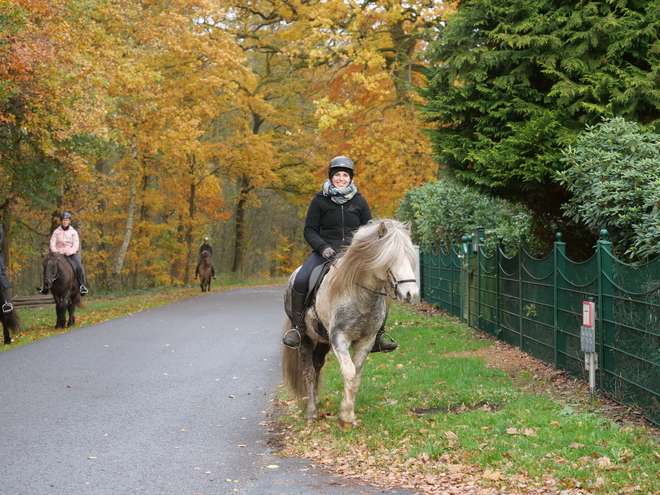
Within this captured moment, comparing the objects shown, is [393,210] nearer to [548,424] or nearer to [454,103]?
[454,103]

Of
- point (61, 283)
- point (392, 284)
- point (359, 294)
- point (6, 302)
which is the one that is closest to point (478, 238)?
point (359, 294)

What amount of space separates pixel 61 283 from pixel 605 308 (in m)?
12.2

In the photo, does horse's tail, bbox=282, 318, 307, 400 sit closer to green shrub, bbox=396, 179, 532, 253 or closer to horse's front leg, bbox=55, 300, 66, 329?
green shrub, bbox=396, 179, 532, 253

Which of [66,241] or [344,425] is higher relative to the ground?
[66,241]

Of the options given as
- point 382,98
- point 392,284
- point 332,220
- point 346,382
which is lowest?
point 346,382

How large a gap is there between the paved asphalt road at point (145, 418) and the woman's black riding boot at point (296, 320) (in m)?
0.93

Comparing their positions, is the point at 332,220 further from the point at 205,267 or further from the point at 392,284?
the point at 205,267

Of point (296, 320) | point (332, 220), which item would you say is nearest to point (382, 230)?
point (332, 220)

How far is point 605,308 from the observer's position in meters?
7.88

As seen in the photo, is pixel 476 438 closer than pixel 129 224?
Yes

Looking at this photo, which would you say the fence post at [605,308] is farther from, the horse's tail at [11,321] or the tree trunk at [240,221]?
the tree trunk at [240,221]

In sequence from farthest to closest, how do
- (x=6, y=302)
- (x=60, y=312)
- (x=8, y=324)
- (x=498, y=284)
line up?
1. (x=60, y=312)
2. (x=8, y=324)
3. (x=6, y=302)
4. (x=498, y=284)

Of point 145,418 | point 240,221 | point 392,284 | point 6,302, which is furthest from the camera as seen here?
point 240,221

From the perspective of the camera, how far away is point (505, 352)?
11680 millimetres
